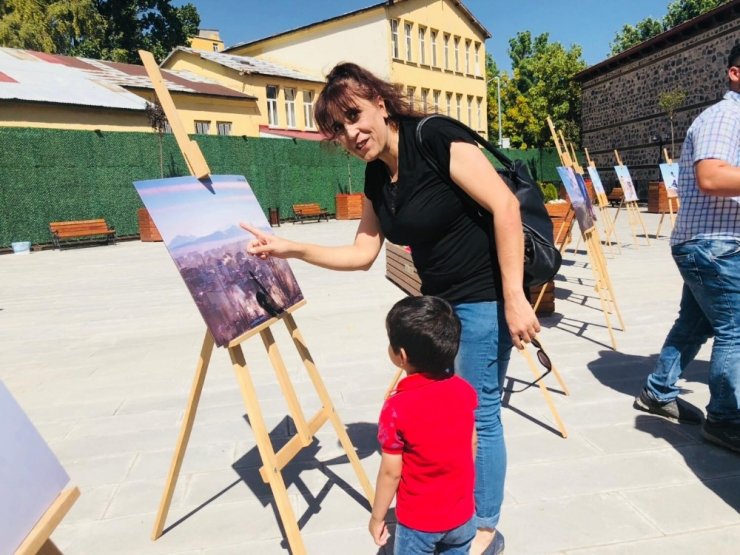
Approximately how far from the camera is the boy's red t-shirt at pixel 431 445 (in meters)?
1.76

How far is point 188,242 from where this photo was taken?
7.63 feet

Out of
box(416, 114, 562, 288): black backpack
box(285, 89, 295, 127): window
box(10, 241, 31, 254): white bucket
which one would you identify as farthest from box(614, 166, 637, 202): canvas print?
box(285, 89, 295, 127): window

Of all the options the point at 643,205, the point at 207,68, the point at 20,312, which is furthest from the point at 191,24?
the point at 20,312

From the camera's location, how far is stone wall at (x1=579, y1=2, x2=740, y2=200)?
20.5 m

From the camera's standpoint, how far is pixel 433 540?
6.10ft

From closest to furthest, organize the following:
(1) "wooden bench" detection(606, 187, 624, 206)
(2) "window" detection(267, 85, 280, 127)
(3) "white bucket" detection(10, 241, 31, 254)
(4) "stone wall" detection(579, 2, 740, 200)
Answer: (3) "white bucket" detection(10, 241, 31, 254) < (4) "stone wall" detection(579, 2, 740, 200) < (1) "wooden bench" detection(606, 187, 624, 206) < (2) "window" detection(267, 85, 280, 127)

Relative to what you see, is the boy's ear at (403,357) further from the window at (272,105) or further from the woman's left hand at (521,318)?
the window at (272,105)

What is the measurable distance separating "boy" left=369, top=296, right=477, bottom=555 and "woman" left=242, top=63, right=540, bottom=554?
259 millimetres

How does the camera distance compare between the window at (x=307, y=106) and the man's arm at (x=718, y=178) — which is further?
the window at (x=307, y=106)

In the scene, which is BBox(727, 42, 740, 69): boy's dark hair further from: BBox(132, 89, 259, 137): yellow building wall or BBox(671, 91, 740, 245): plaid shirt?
BBox(132, 89, 259, 137): yellow building wall

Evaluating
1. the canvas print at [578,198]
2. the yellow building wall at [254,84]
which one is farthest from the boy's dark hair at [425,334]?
the yellow building wall at [254,84]

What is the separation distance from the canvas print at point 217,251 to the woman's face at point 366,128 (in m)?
0.72

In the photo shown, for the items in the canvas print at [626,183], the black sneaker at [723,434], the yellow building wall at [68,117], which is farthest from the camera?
the yellow building wall at [68,117]

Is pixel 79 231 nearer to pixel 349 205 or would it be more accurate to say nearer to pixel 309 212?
pixel 309 212
